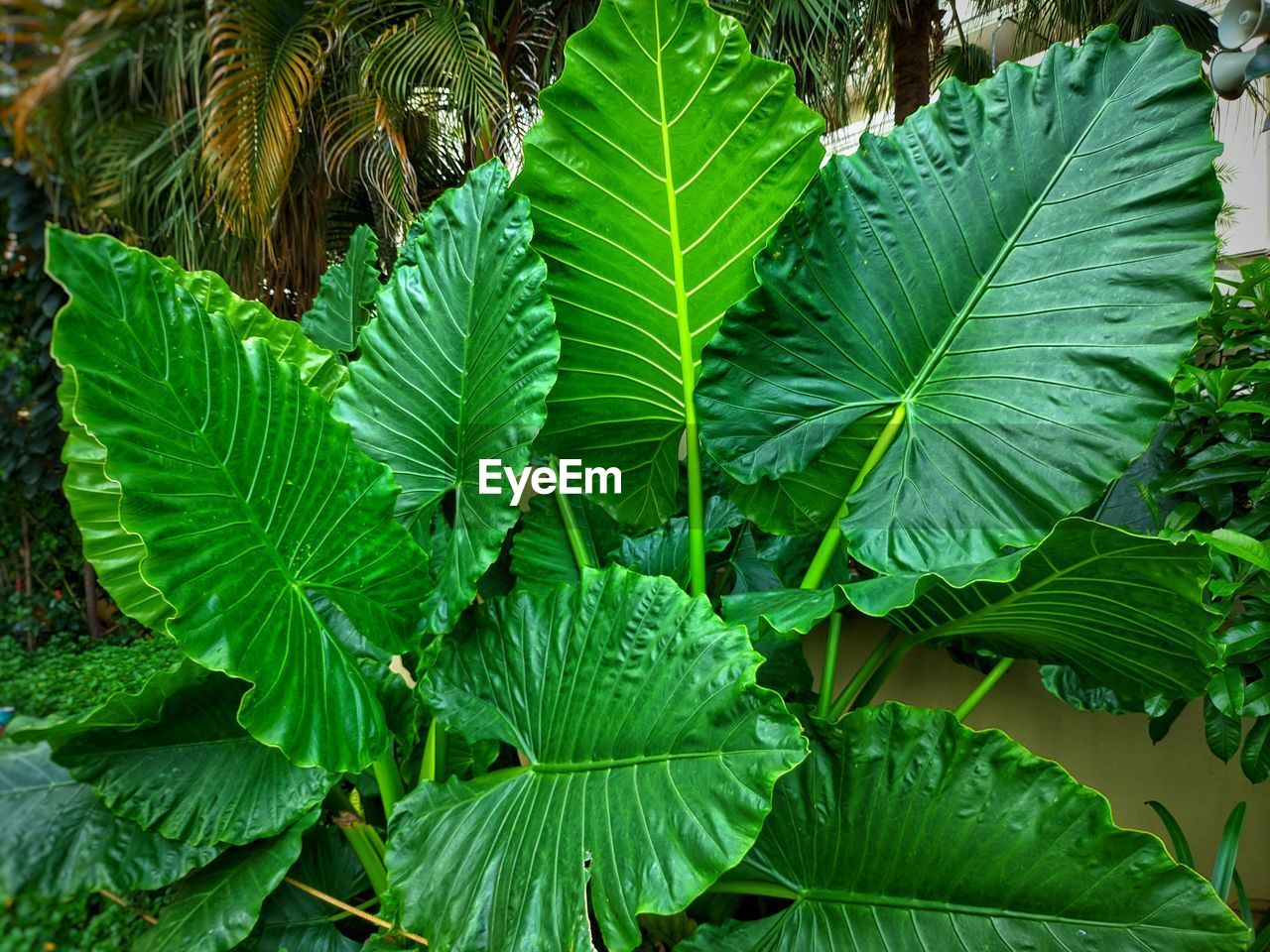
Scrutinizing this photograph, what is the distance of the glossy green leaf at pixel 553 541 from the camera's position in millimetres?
1129

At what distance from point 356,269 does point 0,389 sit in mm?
683

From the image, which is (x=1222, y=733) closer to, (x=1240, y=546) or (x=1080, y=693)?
(x=1080, y=693)

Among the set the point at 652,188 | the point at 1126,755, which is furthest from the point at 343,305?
the point at 1126,755

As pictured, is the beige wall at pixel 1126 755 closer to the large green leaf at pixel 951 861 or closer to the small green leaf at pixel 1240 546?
the small green leaf at pixel 1240 546

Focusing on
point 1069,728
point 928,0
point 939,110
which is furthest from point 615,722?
point 928,0

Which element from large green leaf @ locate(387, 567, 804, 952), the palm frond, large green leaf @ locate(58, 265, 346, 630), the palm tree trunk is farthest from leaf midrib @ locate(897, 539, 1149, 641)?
the palm tree trunk

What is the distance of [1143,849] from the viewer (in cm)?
64

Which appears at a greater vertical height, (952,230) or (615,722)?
(952,230)

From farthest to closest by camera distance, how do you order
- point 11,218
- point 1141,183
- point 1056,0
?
point 1056,0
point 1141,183
point 11,218

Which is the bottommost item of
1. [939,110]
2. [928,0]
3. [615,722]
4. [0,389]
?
[615,722]

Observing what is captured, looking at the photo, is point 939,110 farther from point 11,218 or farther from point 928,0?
point 928,0

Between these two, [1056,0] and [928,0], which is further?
[1056,0]

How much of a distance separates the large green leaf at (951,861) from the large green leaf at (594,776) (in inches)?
7.8

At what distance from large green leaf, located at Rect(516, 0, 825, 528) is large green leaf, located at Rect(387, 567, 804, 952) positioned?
32 centimetres
